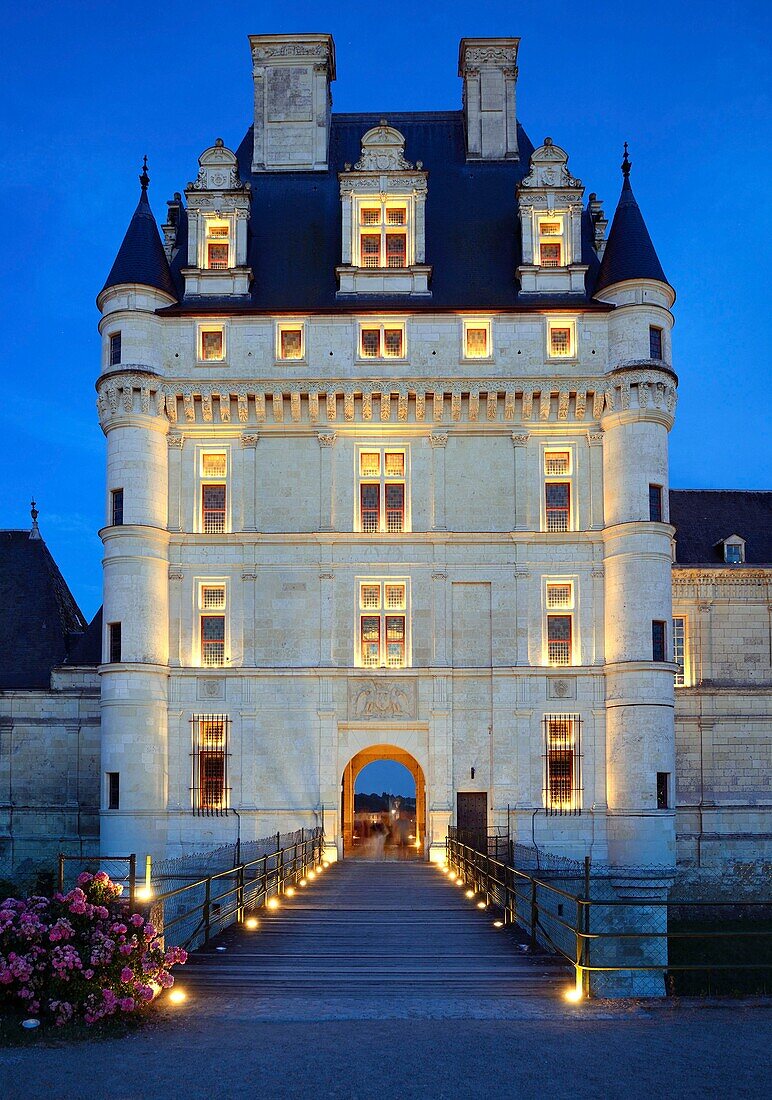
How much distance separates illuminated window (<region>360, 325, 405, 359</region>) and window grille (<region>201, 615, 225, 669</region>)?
10.6 m

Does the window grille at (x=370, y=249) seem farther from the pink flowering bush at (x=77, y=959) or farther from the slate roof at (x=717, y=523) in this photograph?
the pink flowering bush at (x=77, y=959)

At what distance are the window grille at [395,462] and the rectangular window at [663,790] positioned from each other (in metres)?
13.5

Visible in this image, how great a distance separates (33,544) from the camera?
49.0 m

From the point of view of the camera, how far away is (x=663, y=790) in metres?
39.1

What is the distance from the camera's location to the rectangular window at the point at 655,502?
4053 centimetres

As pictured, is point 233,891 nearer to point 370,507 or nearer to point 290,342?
point 370,507

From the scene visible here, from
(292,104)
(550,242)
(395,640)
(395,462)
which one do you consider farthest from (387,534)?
(292,104)

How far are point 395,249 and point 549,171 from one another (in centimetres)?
618

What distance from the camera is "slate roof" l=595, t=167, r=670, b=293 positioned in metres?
41.4

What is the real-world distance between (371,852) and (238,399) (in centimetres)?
1727

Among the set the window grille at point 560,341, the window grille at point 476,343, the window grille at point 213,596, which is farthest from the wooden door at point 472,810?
the window grille at point 560,341

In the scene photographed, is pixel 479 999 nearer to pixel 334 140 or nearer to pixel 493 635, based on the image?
pixel 493 635

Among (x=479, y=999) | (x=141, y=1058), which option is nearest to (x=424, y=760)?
(x=479, y=999)

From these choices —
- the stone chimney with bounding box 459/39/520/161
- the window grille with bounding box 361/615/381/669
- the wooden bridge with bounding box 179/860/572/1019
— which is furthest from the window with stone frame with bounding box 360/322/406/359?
the wooden bridge with bounding box 179/860/572/1019
